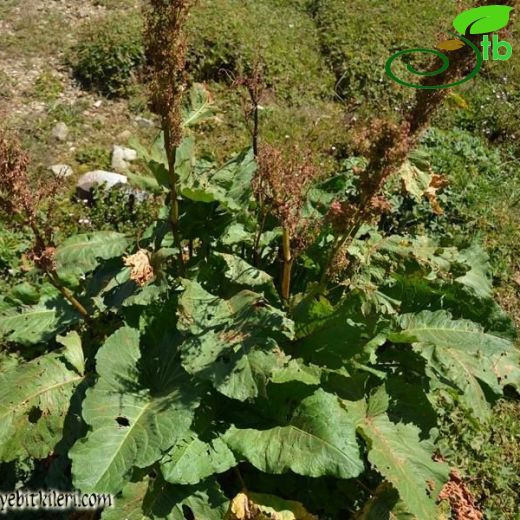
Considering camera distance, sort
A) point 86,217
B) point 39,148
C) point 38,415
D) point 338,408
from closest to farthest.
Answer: point 338,408 < point 38,415 < point 86,217 < point 39,148

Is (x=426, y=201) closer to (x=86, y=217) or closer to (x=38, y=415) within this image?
(x=86, y=217)

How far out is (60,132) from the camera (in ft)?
20.7

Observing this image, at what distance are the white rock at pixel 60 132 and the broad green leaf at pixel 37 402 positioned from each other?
354 centimetres

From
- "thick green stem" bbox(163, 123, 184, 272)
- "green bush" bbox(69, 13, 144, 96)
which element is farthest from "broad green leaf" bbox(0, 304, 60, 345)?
"green bush" bbox(69, 13, 144, 96)

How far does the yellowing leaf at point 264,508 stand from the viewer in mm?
2900

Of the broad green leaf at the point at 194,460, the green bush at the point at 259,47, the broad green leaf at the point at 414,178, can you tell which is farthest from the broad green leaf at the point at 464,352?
the green bush at the point at 259,47

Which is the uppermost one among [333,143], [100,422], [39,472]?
[100,422]

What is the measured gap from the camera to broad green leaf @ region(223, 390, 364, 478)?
273cm

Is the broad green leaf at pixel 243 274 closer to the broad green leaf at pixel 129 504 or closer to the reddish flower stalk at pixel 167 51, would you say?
the reddish flower stalk at pixel 167 51

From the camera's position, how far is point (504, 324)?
12.0 ft

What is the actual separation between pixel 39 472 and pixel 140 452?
1187 mm

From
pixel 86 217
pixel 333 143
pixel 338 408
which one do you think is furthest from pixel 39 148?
pixel 338 408

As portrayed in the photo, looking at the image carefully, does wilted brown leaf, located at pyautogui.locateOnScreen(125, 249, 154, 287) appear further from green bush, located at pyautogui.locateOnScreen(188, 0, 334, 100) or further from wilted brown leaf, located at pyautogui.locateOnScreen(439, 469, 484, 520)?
green bush, located at pyautogui.locateOnScreen(188, 0, 334, 100)

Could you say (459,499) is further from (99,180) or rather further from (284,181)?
(99,180)
